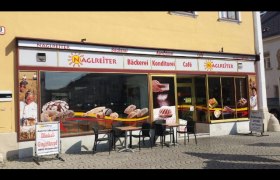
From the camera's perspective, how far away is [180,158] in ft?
31.9

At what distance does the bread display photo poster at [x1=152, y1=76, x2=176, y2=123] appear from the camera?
13242mm

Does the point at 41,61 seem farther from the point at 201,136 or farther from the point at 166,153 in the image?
the point at 201,136

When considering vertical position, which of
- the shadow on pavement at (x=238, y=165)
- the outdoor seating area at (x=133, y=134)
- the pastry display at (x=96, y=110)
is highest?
the pastry display at (x=96, y=110)

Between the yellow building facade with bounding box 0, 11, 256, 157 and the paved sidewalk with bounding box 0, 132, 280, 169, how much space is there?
1.43 m

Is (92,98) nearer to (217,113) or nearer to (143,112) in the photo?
(143,112)

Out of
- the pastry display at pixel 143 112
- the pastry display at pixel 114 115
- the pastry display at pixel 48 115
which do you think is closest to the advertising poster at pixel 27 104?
the pastry display at pixel 48 115

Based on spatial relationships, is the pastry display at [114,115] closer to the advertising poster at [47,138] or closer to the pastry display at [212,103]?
the advertising poster at [47,138]

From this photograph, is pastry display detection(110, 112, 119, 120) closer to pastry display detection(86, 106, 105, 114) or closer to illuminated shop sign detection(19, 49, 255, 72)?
pastry display detection(86, 106, 105, 114)

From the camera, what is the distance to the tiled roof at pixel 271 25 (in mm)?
30062

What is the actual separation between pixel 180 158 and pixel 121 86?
383 cm

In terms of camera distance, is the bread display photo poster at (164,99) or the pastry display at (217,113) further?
the pastry display at (217,113)

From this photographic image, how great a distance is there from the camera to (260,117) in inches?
576
